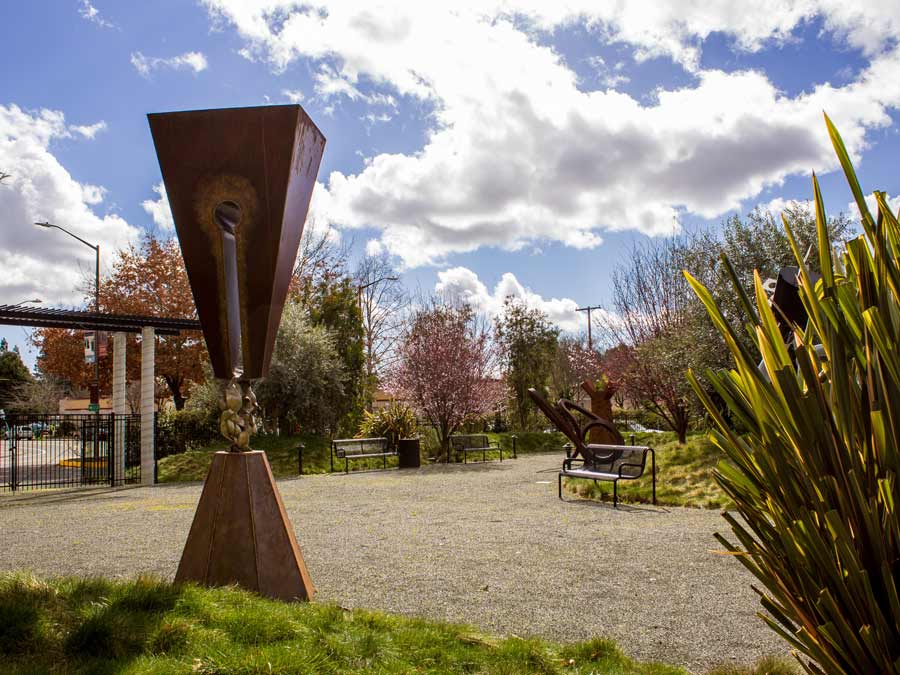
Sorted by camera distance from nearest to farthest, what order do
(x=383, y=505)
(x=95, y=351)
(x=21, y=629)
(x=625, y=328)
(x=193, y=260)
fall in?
(x=21, y=629) → (x=193, y=260) → (x=383, y=505) → (x=95, y=351) → (x=625, y=328)

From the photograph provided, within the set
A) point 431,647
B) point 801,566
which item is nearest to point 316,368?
point 431,647

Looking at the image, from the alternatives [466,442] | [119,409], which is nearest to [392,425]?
[466,442]

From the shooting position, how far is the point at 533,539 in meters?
7.00

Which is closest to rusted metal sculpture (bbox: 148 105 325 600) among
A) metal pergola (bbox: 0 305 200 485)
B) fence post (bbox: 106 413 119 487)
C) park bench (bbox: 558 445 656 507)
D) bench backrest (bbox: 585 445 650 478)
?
park bench (bbox: 558 445 656 507)

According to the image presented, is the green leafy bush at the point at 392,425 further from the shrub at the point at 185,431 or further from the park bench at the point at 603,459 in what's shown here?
the park bench at the point at 603,459

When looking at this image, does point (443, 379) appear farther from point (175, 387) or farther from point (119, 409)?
point (175, 387)

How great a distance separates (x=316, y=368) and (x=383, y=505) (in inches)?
353

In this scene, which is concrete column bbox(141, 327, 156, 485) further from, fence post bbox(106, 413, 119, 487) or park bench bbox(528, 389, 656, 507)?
park bench bbox(528, 389, 656, 507)

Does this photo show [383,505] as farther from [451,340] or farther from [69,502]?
[451,340]

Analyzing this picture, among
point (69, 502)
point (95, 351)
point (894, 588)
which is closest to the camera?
point (894, 588)

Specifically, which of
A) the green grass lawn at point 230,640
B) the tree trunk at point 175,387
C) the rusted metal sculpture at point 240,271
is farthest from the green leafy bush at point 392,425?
the green grass lawn at point 230,640

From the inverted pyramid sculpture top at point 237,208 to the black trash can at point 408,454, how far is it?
41.1 feet

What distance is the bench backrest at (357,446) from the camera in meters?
16.2

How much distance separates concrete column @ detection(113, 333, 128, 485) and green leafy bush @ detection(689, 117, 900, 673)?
14.6 metres
